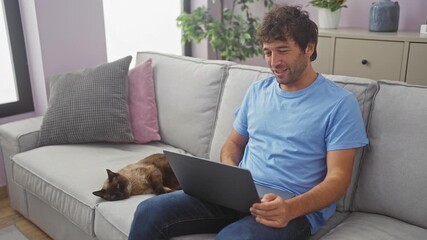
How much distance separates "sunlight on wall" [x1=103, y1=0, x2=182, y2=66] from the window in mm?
680

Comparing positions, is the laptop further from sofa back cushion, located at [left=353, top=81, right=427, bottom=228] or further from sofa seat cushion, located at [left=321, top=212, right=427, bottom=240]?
sofa back cushion, located at [left=353, top=81, right=427, bottom=228]

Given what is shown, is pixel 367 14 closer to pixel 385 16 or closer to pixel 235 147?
pixel 385 16

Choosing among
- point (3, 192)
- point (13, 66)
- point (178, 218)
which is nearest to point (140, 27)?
point (13, 66)

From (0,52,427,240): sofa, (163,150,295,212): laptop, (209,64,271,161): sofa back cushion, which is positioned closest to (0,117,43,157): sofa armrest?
(0,52,427,240): sofa

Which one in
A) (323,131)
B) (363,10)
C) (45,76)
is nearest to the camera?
(323,131)

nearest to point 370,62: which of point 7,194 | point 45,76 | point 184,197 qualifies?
point 184,197

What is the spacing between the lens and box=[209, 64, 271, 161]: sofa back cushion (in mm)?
1789

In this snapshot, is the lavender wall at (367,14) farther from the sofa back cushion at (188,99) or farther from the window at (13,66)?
the window at (13,66)

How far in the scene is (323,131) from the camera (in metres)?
1.29

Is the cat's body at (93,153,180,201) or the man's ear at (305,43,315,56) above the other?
the man's ear at (305,43,315,56)

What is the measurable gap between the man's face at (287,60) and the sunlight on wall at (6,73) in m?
1.83

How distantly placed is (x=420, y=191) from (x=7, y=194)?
229 centimetres

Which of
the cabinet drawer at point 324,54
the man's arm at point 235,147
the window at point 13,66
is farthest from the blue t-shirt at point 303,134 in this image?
the window at point 13,66

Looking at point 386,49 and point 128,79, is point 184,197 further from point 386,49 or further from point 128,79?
point 386,49
